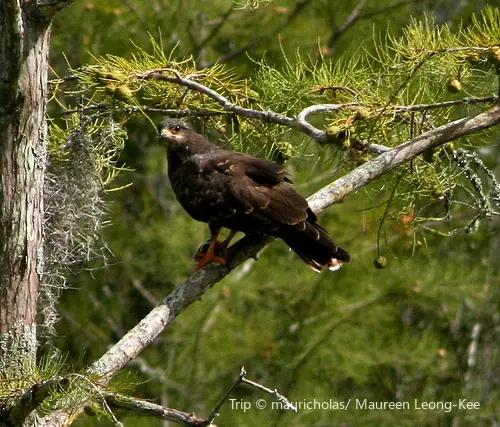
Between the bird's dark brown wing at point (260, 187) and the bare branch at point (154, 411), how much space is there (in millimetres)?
1171

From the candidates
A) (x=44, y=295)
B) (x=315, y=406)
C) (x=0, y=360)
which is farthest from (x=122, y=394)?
(x=315, y=406)

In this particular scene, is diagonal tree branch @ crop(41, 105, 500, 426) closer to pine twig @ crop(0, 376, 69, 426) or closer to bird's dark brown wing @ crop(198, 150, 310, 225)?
bird's dark brown wing @ crop(198, 150, 310, 225)

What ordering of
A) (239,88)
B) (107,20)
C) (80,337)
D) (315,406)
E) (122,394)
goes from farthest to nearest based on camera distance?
(80,337) < (107,20) < (315,406) < (239,88) < (122,394)

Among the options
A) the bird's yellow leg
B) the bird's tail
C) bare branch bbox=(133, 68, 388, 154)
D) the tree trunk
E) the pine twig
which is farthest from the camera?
the bird's tail

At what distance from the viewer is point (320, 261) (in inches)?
154

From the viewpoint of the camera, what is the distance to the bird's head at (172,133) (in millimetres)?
4160

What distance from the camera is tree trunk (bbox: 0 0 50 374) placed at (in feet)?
9.22

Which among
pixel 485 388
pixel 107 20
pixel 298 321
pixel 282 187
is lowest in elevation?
pixel 485 388

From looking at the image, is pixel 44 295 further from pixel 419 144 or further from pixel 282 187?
pixel 419 144

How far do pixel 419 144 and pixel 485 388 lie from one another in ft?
18.6

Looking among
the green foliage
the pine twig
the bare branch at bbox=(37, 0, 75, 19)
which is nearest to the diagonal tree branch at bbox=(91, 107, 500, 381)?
the pine twig

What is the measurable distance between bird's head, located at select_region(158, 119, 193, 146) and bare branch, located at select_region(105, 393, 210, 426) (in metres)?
1.64

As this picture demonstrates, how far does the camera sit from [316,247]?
3.89 meters

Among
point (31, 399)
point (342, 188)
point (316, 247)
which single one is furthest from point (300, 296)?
point (31, 399)
